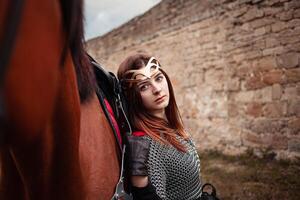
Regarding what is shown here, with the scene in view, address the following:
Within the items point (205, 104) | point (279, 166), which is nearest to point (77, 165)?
point (279, 166)

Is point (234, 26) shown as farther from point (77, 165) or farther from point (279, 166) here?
point (77, 165)

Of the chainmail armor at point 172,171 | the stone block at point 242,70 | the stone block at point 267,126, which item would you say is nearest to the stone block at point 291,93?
the stone block at point 267,126

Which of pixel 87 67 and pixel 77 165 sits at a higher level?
pixel 87 67

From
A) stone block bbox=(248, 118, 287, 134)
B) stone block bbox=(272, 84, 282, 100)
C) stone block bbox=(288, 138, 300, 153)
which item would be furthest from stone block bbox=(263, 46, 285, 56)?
stone block bbox=(288, 138, 300, 153)

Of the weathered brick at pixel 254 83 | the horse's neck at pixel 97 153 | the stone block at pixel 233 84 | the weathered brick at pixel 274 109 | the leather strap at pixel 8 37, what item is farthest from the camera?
the stone block at pixel 233 84

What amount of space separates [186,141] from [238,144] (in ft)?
16.3

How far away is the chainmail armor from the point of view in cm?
175

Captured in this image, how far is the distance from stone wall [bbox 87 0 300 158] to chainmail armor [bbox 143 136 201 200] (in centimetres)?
432

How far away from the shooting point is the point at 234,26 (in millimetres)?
6879

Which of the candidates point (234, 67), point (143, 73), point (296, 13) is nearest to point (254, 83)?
point (234, 67)

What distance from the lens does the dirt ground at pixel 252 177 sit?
4906mm

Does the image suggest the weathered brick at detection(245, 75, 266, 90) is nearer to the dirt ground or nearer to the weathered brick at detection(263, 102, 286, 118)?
A: the weathered brick at detection(263, 102, 286, 118)

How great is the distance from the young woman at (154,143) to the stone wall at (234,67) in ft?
14.0

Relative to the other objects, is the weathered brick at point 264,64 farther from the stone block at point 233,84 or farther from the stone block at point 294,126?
the stone block at point 294,126
